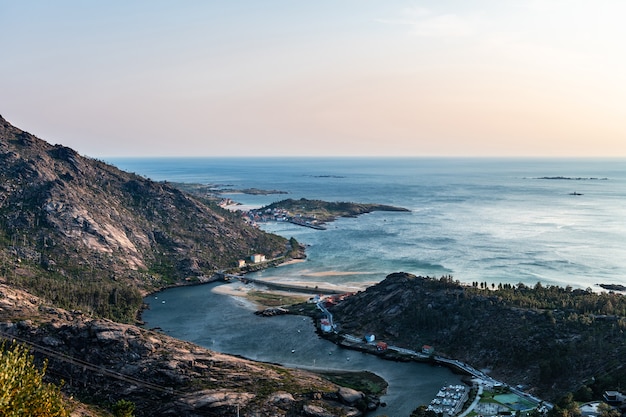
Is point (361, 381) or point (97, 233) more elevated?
point (97, 233)

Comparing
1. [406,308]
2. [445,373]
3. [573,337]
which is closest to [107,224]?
[406,308]

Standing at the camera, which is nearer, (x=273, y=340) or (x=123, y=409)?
(x=123, y=409)

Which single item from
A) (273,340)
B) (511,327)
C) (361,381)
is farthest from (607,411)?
(273,340)

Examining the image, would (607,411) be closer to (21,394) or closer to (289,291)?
(21,394)

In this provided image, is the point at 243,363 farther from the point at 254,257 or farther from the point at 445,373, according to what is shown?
the point at 254,257

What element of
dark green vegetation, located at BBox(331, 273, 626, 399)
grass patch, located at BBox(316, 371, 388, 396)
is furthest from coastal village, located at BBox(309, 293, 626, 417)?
grass patch, located at BBox(316, 371, 388, 396)

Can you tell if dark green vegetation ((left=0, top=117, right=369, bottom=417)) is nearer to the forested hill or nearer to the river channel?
the forested hill

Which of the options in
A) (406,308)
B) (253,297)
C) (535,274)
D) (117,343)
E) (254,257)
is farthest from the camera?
(254,257)
